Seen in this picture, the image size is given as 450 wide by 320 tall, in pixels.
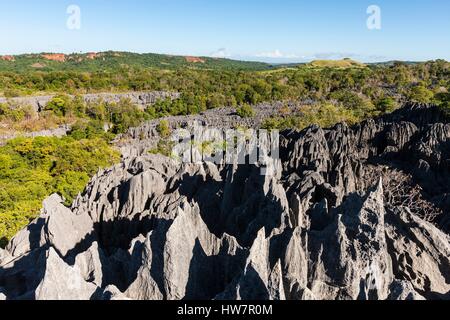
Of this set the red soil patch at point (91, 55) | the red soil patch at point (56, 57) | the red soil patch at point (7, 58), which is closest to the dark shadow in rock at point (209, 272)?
the red soil patch at point (7, 58)

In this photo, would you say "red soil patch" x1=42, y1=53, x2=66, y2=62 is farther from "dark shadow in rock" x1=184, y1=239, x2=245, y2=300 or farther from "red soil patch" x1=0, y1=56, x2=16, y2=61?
"dark shadow in rock" x1=184, y1=239, x2=245, y2=300

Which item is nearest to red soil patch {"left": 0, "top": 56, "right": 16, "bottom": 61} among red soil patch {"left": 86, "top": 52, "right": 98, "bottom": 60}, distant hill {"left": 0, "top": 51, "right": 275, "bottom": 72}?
distant hill {"left": 0, "top": 51, "right": 275, "bottom": 72}

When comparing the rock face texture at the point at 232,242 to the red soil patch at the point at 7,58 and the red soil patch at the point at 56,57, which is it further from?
the red soil patch at the point at 56,57

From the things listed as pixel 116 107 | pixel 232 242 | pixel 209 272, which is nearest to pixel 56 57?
pixel 116 107

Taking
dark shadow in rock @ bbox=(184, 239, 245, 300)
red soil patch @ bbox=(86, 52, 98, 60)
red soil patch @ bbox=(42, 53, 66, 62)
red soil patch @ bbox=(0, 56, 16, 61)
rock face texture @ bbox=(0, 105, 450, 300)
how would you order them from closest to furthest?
rock face texture @ bbox=(0, 105, 450, 300) < dark shadow in rock @ bbox=(184, 239, 245, 300) < red soil patch @ bbox=(0, 56, 16, 61) < red soil patch @ bbox=(42, 53, 66, 62) < red soil patch @ bbox=(86, 52, 98, 60)

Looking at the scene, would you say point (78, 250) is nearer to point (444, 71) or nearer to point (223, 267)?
point (223, 267)
